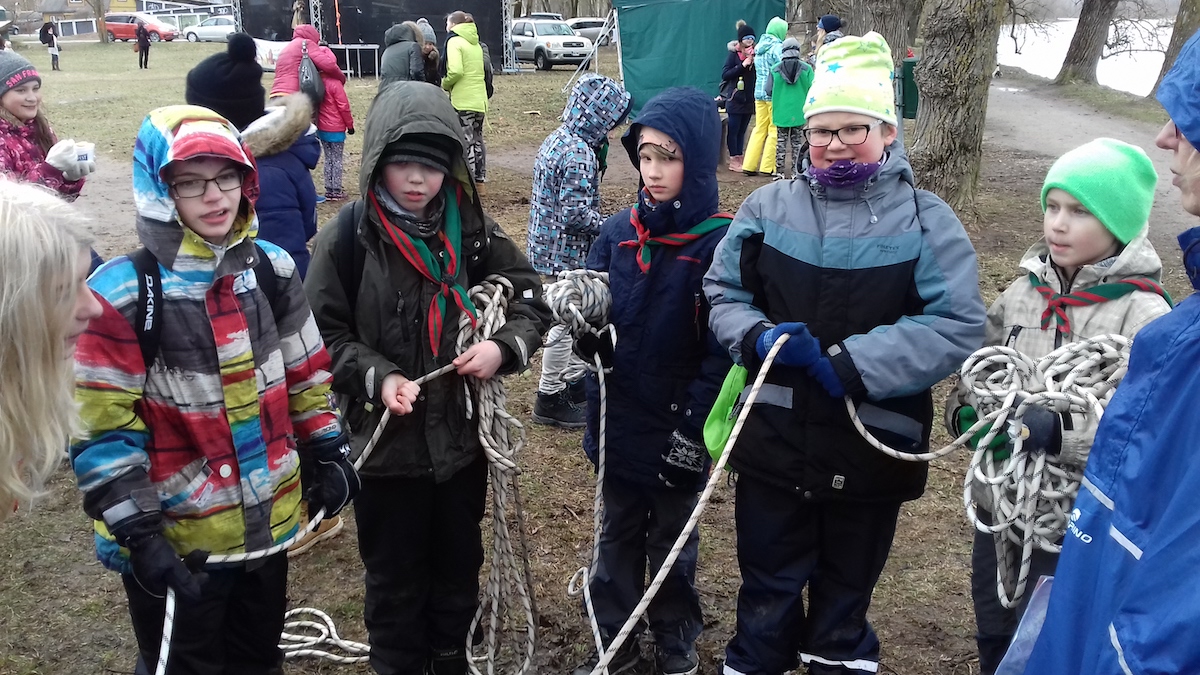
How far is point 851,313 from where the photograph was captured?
8.14 ft

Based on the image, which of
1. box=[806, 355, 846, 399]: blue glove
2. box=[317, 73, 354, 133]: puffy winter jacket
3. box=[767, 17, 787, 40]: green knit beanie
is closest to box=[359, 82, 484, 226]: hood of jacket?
box=[806, 355, 846, 399]: blue glove

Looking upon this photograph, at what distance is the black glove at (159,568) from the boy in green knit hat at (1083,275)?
1.95 metres

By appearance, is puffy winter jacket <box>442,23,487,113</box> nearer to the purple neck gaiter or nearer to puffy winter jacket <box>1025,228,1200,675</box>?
the purple neck gaiter

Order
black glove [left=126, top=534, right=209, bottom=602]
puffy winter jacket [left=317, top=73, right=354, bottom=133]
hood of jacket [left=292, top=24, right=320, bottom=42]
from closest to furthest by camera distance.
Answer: black glove [left=126, top=534, right=209, bottom=602]
hood of jacket [left=292, top=24, right=320, bottom=42]
puffy winter jacket [left=317, top=73, right=354, bottom=133]

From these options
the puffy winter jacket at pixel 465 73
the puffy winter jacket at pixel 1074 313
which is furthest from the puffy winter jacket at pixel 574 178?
the puffy winter jacket at pixel 465 73

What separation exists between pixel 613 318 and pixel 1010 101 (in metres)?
21.5

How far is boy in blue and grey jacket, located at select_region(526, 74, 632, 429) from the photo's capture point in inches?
175

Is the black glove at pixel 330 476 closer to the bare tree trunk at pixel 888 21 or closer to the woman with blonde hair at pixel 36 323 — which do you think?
the woman with blonde hair at pixel 36 323

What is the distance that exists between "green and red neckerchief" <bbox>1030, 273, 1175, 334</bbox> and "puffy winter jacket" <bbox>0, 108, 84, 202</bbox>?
4103 millimetres

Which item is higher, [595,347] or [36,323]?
[36,323]

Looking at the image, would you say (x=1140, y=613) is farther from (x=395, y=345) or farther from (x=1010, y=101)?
(x=1010, y=101)

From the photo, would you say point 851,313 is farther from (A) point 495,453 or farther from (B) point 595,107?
(B) point 595,107

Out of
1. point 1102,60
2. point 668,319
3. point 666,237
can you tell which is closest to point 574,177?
point 666,237

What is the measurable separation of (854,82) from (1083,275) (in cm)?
78
